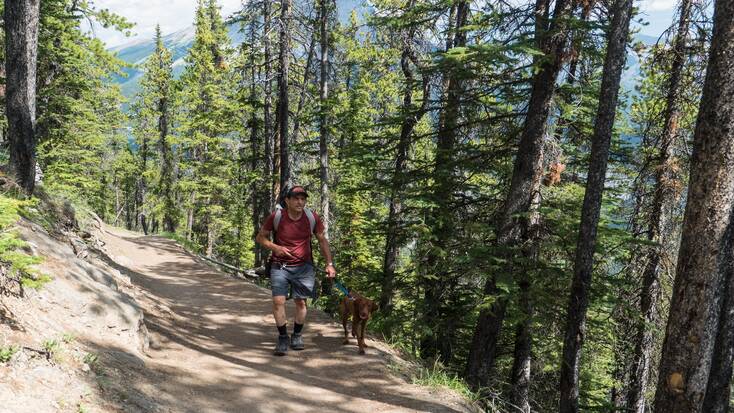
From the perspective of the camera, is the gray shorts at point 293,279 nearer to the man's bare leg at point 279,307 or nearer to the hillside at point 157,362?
the man's bare leg at point 279,307

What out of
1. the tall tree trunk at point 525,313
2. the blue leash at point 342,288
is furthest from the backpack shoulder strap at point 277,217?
the tall tree trunk at point 525,313

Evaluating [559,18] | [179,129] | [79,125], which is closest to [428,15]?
[559,18]

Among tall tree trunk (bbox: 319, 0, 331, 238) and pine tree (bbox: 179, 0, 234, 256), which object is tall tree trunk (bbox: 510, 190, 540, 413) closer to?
tall tree trunk (bbox: 319, 0, 331, 238)

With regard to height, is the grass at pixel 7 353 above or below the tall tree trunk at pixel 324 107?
below

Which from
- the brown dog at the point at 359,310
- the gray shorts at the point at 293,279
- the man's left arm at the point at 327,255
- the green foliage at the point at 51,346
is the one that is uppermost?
the man's left arm at the point at 327,255

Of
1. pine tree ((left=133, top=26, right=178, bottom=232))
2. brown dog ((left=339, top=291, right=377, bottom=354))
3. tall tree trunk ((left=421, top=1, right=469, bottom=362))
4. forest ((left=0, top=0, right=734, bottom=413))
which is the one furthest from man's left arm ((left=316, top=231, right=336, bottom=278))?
pine tree ((left=133, top=26, right=178, bottom=232))

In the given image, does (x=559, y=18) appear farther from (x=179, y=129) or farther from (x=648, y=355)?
(x=179, y=129)

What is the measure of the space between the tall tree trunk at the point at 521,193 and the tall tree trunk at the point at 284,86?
28.7 ft

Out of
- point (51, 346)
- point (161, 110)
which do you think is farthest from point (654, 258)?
point (161, 110)

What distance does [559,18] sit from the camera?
22.2 feet

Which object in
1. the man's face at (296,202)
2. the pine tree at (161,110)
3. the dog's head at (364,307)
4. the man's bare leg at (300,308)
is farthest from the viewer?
the pine tree at (161,110)

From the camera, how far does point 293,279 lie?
22.2ft

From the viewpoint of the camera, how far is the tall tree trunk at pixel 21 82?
318 inches

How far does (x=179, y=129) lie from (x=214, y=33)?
698 centimetres
